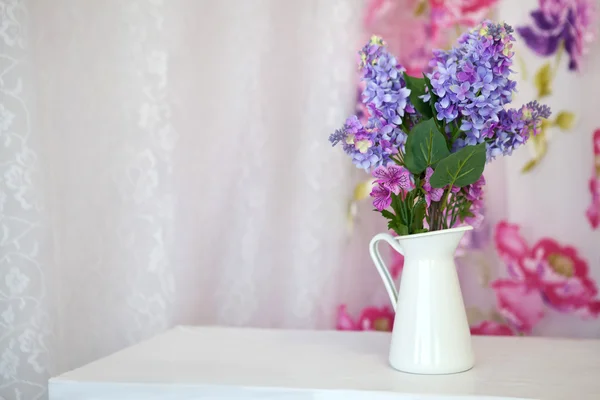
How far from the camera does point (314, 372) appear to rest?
0.81m

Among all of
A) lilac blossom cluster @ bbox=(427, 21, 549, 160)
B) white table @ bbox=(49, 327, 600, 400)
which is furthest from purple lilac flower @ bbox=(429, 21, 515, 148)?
white table @ bbox=(49, 327, 600, 400)

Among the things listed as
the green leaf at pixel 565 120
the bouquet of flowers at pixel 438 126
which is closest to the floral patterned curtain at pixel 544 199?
the green leaf at pixel 565 120

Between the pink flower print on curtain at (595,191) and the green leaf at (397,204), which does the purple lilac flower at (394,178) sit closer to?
the green leaf at (397,204)

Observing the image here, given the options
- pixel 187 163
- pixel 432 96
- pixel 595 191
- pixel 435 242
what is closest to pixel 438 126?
pixel 432 96

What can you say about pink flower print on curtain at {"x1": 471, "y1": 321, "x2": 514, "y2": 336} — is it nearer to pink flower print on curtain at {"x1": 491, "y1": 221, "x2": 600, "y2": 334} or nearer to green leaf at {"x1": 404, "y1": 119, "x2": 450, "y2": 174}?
pink flower print on curtain at {"x1": 491, "y1": 221, "x2": 600, "y2": 334}

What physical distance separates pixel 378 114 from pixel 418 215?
0.14 meters

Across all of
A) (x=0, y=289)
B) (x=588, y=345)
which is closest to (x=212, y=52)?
(x=0, y=289)

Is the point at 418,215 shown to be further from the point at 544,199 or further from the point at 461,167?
the point at 544,199

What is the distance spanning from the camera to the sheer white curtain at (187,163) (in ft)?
3.92

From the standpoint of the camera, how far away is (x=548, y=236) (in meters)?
1.16

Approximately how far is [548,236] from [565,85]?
0.27 m

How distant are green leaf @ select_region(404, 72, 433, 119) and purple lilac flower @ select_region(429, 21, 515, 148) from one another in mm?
45

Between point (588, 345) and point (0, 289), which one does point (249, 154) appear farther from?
point (588, 345)

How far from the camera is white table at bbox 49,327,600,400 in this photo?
731 mm
